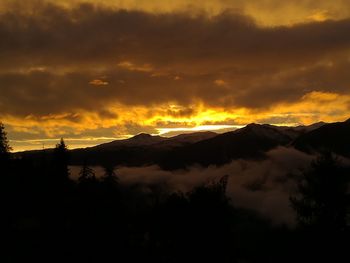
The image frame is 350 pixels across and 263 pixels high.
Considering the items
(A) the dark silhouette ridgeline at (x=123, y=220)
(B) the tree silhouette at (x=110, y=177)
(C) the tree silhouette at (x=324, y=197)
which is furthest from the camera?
(B) the tree silhouette at (x=110, y=177)

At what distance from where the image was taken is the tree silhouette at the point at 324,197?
3161cm

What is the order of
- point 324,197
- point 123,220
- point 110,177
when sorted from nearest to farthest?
point 324,197 → point 110,177 → point 123,220

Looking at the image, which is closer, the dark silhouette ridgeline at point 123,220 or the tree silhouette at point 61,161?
the dark silhouette ridgeline at point 123,220

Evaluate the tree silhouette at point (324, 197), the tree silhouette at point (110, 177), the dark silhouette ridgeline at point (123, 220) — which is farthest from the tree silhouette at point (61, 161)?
the tree silhouette at point (324, 197)

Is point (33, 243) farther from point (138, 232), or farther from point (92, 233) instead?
point (138, 232)

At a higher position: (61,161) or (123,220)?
(61,161)

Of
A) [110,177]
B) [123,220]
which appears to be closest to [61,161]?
[110,177]

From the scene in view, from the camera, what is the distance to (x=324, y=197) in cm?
3197

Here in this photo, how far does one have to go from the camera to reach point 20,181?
71.2 meters

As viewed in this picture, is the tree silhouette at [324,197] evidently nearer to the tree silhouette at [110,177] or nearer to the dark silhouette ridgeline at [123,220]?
the dark silhouette ridgeline at [123,220]

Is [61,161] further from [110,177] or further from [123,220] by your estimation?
[123,220]

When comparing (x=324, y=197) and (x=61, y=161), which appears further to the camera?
(x=61, y=161)

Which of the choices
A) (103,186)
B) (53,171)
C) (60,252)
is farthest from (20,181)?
(60,252)

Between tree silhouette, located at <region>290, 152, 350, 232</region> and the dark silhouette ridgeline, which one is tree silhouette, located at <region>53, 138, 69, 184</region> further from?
Result: tree silhouette, located at <region>290, 152, 350, 232</region>
